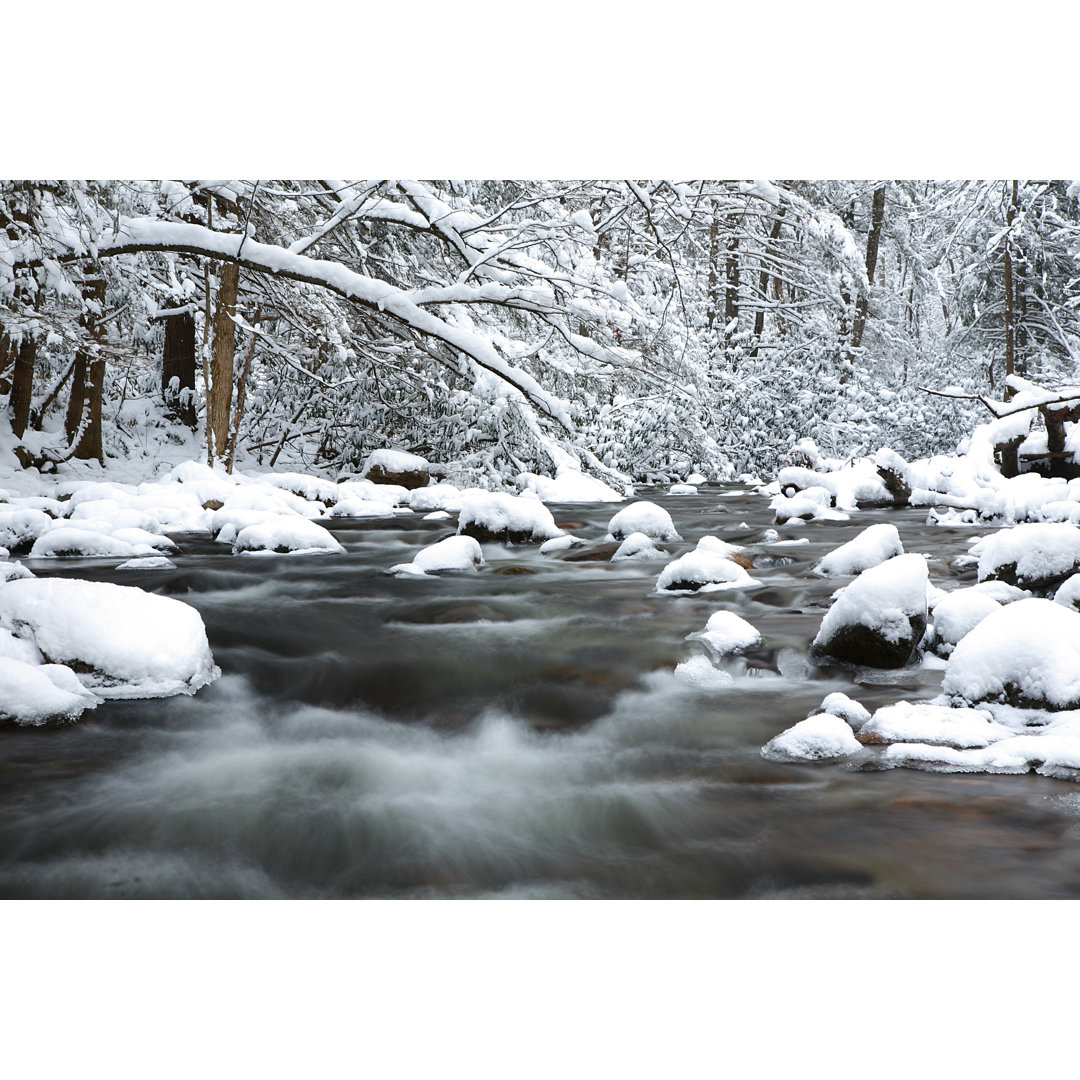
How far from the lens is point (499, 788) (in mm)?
1765

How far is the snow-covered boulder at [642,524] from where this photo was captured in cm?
497

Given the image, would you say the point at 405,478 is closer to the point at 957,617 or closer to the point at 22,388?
the point at 22,388

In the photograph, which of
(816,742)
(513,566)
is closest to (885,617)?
(816,742)

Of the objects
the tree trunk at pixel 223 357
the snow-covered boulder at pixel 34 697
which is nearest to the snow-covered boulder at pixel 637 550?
the snow-covered boulder at pixel 34 697

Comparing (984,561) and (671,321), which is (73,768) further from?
(671,321)

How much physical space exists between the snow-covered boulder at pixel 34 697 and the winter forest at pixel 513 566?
0.01 meters

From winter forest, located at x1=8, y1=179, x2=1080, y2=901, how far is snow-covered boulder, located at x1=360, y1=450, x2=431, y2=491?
0.17 ft

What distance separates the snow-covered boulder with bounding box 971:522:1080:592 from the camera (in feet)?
8.95

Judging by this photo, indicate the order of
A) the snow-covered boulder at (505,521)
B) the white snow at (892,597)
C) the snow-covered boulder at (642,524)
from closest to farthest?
1. the white snow at (892,597)
2. the snow-covered boulder at (505,521)
3. the snow-covered boulder at (642,524)

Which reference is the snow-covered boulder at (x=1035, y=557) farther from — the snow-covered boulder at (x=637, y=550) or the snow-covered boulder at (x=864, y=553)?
the snow-covered boulder at (x=637, y=550)

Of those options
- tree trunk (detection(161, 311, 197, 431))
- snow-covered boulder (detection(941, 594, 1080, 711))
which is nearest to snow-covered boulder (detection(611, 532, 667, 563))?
snow-covered boulder (detection(941, 594, 1080, 711))

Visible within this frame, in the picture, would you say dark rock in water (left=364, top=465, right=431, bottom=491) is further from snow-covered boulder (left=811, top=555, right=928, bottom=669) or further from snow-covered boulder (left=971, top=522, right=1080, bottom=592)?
snow-covered boulder (left=811, top=555, right=928, bottom=669)

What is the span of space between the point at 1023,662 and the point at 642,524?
3.17 metres
